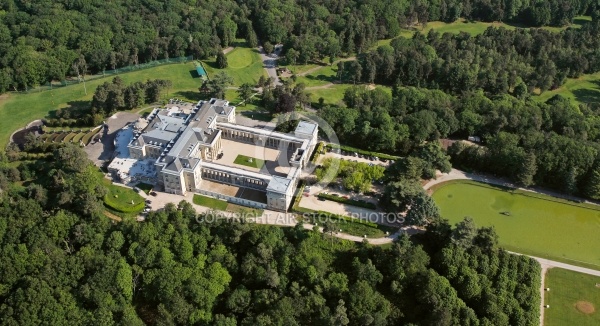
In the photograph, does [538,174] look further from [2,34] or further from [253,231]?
[2,34]

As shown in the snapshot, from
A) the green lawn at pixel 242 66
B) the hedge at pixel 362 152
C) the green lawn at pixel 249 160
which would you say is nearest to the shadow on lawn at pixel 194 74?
the green lawn at pixel 242 66

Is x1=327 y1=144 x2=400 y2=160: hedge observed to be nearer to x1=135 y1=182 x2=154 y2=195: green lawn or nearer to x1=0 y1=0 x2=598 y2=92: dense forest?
x1=135 y1=182 x2=154 y2=195: green lawn

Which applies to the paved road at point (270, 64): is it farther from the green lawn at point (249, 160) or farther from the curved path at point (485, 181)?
the curved path at point (485, 181)

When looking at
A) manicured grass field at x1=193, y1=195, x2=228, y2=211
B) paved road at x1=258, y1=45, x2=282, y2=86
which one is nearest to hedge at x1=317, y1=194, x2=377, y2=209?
manicured grass field at x1=193, y1=195, x2=228, y2=211

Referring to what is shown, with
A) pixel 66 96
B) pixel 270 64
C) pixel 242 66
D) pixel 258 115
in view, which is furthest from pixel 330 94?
pixel 66 96

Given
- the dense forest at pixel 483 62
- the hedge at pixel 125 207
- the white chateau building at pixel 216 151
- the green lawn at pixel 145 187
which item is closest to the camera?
the hedge at pixel 125 207
